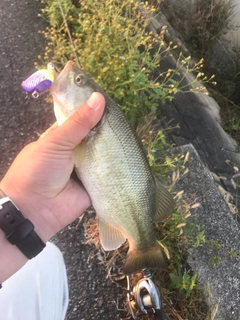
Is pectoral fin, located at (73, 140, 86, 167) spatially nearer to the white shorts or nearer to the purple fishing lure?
the purple fishing lure

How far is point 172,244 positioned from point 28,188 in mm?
1250

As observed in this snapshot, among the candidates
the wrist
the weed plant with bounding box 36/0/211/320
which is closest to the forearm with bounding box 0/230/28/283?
the wrist

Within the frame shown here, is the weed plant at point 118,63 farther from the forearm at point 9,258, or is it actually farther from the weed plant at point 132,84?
the forearm at point 9,258

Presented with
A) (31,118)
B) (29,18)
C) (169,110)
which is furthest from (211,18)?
(31,118)

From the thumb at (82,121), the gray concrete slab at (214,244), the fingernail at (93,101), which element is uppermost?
the fingernail at (93,101)

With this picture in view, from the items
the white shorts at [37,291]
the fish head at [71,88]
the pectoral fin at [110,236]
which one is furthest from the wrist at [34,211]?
the fish head at [71,88]

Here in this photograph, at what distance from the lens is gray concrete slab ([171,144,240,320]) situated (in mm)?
2635

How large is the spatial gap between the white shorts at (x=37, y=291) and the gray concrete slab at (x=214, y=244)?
3.48 feet

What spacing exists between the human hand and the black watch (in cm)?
13

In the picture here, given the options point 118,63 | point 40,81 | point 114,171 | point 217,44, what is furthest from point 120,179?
point 217,44

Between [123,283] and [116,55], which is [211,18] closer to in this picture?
[116,55]

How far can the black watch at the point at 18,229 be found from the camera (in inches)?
70.1

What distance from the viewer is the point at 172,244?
8.83ft

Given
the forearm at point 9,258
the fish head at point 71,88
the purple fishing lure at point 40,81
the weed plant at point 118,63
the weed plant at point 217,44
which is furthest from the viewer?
the weed plant at point 217,44
